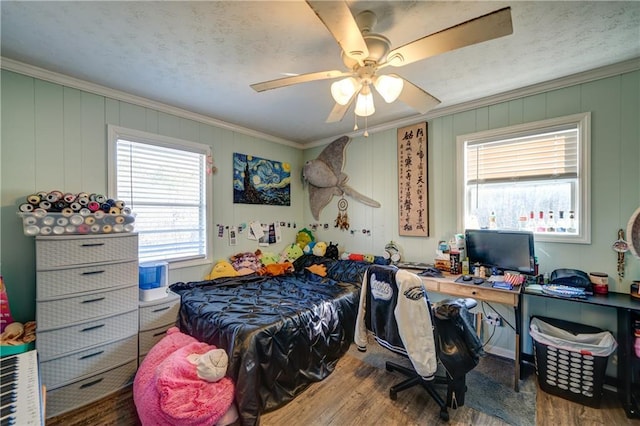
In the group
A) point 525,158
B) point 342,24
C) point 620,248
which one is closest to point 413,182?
point 525,158

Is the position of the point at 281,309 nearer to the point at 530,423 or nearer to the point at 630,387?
the point at 530,423

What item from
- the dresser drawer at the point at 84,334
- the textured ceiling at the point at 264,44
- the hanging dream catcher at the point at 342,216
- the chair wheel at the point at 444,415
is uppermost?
the textured ceiling at the point at 264,44

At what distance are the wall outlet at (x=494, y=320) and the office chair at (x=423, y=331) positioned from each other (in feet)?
3.22

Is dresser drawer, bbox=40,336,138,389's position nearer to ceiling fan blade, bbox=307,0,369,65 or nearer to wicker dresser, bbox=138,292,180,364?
wicker dresser, bbox=138,292,180,364

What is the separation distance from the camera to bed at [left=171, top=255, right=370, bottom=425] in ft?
6.08

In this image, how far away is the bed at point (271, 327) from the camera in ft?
6.08

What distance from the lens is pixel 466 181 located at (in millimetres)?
2883

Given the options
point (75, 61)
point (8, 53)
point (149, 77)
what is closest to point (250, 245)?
point (149, 77)

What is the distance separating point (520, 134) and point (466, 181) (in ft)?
2.05

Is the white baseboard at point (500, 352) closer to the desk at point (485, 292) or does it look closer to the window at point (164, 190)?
the desk at point (485, 292)

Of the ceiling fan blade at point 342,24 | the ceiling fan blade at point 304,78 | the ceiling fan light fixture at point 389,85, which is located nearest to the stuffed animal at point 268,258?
the ceiling fan blade at point 304,78

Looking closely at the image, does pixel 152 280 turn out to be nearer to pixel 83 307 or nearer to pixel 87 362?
pixel 83 307

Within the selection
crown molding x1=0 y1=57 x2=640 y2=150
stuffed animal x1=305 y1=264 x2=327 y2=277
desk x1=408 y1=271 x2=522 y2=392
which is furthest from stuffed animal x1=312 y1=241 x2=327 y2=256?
crown molding x1=0 y1=57 x2=640 y2=150

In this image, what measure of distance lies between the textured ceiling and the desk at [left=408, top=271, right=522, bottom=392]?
1785mm
